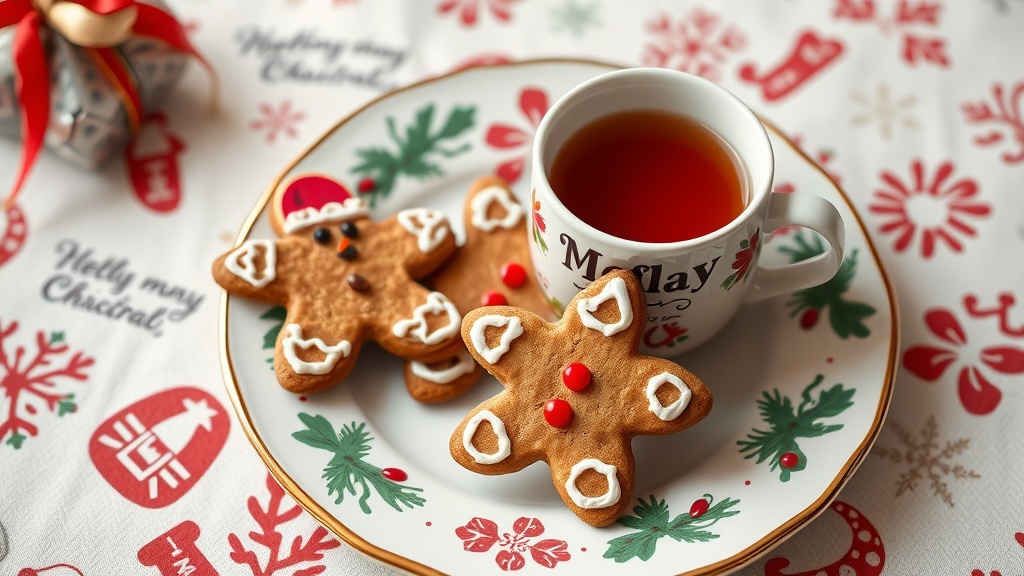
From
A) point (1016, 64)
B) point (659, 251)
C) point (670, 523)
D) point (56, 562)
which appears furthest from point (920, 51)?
point (56, 562)

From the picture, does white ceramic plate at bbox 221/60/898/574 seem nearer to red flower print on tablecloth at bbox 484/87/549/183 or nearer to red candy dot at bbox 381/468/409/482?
red candy dot at bbox 381/468/409/482

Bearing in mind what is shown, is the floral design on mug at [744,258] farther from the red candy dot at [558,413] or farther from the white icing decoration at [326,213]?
the white icing decoration at [326,213]

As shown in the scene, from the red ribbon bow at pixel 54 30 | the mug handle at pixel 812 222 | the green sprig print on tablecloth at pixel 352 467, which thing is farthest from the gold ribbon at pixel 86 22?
the mug handle at pixel 812 222

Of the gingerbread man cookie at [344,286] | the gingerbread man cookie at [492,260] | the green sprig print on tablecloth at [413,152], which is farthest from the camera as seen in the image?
the green sprig print on tablecloth at [413,152]

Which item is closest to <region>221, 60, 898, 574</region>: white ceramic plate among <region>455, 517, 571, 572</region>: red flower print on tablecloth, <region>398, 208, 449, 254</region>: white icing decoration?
<region>455, 517, 571, 572</region>: red flower print on tablecloth

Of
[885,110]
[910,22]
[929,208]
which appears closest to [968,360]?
[929,208]

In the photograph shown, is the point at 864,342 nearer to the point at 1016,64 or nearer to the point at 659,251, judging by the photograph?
the point at 659,251
